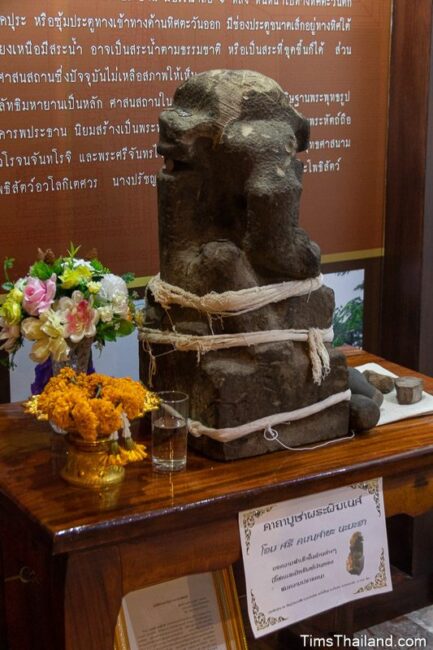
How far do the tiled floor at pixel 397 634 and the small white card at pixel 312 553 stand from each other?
0.67 meters

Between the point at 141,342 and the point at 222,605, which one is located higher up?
the point at 141,342

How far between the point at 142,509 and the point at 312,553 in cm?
34

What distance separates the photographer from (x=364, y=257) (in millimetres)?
2562

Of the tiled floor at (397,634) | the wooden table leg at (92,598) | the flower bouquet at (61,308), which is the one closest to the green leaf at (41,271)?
the flower bouquet at (61,308)

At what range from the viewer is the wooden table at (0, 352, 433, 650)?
1.47 meters

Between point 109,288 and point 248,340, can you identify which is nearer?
point 248,340

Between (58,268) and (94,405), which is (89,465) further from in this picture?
(58,268)

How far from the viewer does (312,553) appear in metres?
1.67

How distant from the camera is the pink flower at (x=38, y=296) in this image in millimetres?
1727

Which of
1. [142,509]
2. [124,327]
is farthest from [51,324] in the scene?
[142,509]

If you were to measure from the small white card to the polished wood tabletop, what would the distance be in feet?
0.11

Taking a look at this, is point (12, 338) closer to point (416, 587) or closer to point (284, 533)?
point (284, 533)

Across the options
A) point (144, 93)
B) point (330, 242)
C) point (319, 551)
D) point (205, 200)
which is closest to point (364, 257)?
point (330, 242)

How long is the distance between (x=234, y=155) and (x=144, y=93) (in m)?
0.58
